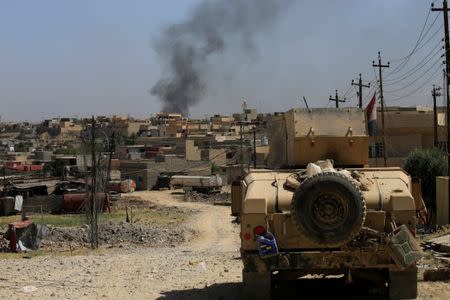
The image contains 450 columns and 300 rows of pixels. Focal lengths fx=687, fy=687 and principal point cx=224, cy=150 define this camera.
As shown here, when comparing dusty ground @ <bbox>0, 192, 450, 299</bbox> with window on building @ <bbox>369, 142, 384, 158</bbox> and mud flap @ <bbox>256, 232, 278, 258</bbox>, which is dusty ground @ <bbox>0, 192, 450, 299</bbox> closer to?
mud flap @ <bbox>256, 232, 278, 258</bbox>

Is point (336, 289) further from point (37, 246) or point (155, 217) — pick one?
point (155, 217)

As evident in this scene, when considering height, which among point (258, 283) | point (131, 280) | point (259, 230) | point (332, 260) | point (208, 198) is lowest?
point (208, 198)

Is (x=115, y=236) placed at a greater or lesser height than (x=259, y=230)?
lesser

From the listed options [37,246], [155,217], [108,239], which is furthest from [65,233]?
[155,217]

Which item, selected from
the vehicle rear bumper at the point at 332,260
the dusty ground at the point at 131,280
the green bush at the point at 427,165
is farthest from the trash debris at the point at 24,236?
the green bush at the point at 427,165

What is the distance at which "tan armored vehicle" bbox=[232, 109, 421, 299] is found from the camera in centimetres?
819

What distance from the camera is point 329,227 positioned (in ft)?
26.8

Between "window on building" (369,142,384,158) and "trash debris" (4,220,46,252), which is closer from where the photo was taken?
"trash debris" (4,220,46,252)

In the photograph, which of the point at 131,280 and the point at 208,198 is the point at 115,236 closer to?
the point at 131,280

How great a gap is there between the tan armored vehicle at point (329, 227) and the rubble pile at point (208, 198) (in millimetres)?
48591

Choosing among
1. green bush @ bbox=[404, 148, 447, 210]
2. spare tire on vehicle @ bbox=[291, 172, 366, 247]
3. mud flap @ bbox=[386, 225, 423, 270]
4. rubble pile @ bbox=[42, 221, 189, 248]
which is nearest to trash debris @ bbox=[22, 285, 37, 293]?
spare tire on vehicle @ bbox=[291, 172, 366, 247]

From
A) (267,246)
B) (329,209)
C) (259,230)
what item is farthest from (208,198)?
(329,209)

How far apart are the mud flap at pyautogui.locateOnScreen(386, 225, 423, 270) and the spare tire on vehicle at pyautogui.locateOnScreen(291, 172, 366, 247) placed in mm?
475

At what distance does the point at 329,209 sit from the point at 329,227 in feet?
0.70
